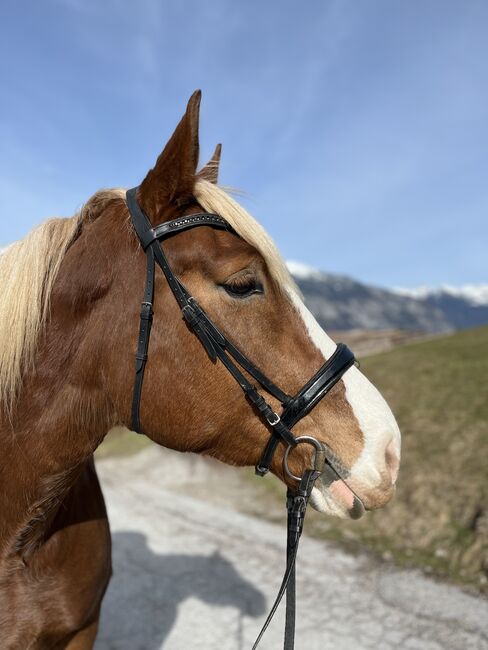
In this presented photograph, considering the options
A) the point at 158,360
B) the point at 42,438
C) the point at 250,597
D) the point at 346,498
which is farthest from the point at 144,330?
the point at 250,597

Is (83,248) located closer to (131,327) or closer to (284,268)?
(131,327)

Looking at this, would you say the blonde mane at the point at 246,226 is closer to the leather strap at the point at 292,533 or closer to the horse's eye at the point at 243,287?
the horse's eye at the point at 243,287

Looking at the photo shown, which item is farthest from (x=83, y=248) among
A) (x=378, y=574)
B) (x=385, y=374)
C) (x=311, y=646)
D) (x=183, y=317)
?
(x=385, y=374)

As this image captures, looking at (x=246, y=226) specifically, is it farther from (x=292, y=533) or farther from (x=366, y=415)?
(x=292, y=533)

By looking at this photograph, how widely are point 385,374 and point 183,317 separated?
13758 mm

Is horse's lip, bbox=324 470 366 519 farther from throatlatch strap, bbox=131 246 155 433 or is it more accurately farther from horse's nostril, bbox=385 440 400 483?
throatlatch strap, bbox=131 246 155 433

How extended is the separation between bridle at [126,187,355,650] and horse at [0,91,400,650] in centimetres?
3

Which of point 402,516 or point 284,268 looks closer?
point 284,268

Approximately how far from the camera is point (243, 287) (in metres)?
1.93

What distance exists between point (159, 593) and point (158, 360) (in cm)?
486

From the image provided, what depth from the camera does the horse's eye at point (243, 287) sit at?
192 cm

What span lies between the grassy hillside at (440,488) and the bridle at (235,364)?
4872 millimetres

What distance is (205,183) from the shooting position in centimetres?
204

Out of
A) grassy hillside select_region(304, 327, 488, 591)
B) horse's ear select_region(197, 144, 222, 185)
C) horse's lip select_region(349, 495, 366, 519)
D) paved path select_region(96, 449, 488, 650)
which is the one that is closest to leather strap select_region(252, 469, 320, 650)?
horse's lip select_region(349, 495, 366, 519)
